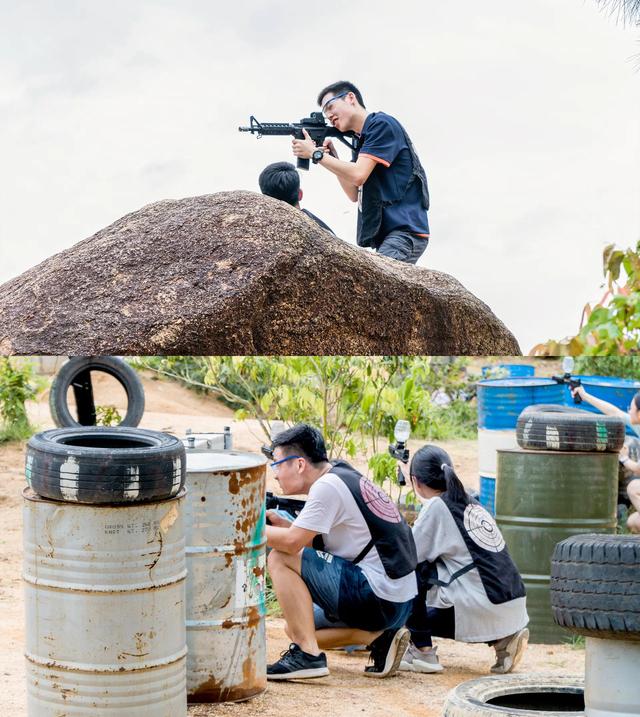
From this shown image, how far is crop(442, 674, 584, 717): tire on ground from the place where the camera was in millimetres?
3950

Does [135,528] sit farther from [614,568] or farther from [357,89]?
[357,89]

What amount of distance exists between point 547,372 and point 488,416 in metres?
4.55

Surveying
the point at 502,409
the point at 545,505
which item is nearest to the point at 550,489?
the point at 545,505

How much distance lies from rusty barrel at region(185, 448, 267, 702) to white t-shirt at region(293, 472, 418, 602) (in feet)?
1.31

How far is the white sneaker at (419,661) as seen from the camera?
512 centimetres

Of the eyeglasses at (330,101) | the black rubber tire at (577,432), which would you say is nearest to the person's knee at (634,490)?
the black rubber tire at (577,432)

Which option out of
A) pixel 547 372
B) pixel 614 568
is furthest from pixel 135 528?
pixel 547 372

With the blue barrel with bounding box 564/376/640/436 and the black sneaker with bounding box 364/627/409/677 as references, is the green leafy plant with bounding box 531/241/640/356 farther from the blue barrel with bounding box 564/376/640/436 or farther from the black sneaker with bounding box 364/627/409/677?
the black sneaker with bounding box 364/627/409/677

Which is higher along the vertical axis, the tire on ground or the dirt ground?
the tire on ground

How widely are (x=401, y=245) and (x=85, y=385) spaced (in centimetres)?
229

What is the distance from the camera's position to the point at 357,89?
6.82 meters

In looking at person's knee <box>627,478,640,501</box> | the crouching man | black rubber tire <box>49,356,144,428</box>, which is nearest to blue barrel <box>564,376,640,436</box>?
person's knee <box>627,478,640,501</box>

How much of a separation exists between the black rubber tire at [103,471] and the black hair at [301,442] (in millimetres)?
1252

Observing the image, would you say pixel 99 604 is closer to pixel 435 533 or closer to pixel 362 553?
pixel 362 553
